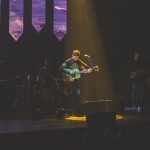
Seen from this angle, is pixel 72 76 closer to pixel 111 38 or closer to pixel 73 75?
pixel 73 75

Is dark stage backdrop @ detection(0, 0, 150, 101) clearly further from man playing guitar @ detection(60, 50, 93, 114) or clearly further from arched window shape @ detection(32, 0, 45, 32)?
man playing guitar @ detection(60, 50, 93, 114)

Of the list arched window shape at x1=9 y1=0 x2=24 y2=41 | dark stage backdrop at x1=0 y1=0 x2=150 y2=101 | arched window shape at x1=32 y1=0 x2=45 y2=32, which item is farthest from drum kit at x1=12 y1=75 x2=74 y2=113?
arched window shape at x1=32 y1=0 x2=45 y2=32

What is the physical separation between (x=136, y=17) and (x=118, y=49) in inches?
43.3

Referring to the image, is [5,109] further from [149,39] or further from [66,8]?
[149,39]

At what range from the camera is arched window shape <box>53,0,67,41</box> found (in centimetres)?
1341

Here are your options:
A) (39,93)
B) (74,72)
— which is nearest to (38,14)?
(39,93)

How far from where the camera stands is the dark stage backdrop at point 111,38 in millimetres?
13156

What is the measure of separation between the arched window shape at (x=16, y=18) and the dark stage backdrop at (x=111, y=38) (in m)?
0.20

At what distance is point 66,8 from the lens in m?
13.5

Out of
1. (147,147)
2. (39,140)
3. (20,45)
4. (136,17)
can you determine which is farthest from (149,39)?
(147,147)

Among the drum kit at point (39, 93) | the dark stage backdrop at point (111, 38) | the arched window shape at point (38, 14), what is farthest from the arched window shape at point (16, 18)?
the drum kit at point (39, 93)

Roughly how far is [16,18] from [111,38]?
2.98 meters

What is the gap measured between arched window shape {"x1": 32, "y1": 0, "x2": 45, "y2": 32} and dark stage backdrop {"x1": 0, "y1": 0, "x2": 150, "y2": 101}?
12cm

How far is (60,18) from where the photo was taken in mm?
13453
